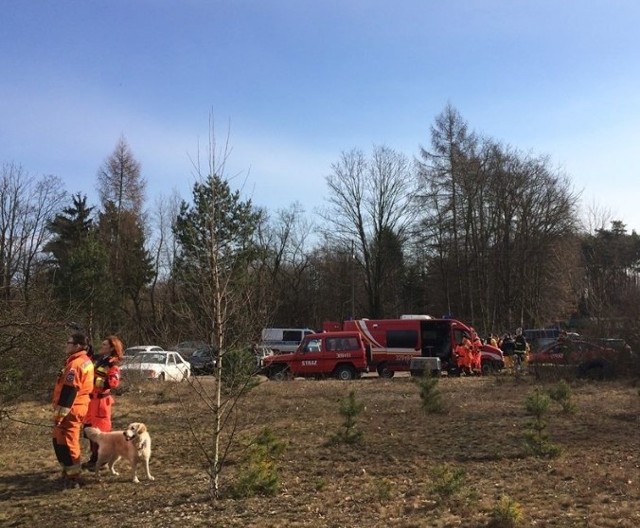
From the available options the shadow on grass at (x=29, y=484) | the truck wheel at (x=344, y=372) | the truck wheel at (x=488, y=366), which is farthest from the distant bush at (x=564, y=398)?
the truck wheel at (x=488, y=366)

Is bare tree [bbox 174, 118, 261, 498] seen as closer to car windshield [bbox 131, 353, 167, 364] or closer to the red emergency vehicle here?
car windshield [bbox 131, 353, 167, 364]

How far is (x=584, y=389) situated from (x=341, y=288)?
44.3m

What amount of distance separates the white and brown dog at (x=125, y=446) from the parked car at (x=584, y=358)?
15709mm

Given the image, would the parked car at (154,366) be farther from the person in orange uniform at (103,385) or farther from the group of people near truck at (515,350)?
the group of people near truck at (515,350)

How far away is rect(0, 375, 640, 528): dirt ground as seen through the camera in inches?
222

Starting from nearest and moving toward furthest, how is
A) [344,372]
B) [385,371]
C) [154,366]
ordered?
[154,366]
[344,372]
[385,371]

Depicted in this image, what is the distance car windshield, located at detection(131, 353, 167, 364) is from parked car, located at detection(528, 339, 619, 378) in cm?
1228

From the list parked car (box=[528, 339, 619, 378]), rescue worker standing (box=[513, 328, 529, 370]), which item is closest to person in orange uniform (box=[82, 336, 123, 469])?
parked car (box=[528, 339, 619, 378])

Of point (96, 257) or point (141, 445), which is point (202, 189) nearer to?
point (141, 445)

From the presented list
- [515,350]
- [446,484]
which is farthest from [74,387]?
[515,350]

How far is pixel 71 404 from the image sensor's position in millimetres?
6762

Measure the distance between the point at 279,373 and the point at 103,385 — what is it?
1489cm

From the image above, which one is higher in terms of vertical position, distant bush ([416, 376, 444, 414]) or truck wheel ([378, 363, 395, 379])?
distant bush ([416, 376, 444, 414])

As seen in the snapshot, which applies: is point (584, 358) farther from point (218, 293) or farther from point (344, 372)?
point (218, 293)
